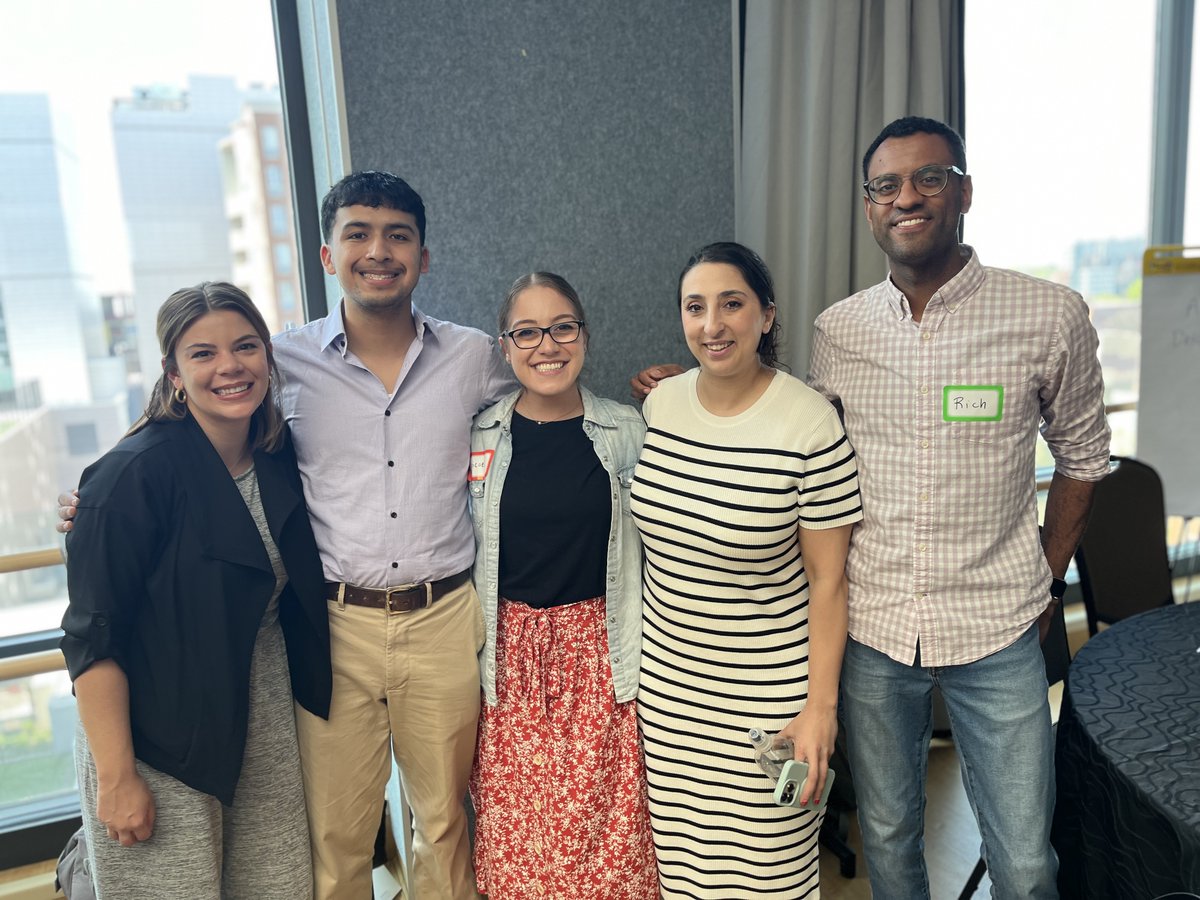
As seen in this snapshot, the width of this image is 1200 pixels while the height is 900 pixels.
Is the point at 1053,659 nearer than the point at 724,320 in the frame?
No

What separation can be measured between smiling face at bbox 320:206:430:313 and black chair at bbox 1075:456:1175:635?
2135mm

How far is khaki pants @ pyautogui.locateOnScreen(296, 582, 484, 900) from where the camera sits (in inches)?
64.7

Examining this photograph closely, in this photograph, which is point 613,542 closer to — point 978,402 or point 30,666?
point 978,402

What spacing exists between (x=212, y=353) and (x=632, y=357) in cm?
110

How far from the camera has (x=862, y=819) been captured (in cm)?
160

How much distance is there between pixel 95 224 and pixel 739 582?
1790 millimetres

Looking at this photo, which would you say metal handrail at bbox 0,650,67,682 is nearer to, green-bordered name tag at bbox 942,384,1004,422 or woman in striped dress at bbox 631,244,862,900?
woman in striped dress at bbox 631,244,862,900

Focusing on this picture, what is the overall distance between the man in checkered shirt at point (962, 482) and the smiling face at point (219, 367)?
1101 mm

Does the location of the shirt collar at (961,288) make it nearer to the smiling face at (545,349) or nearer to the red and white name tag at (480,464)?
the smiling face at (545,349)

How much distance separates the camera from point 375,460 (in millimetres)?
1636

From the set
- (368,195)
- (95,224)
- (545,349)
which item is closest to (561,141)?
(368,195)

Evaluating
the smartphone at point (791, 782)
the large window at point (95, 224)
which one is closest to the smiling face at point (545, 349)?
the smartphone at point (791, 782)

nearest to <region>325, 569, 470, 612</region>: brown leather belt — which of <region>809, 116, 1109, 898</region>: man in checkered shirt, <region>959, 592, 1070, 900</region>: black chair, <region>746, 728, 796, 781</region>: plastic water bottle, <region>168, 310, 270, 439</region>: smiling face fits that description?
<region>168, 310, 270, 439</region>: smiling face

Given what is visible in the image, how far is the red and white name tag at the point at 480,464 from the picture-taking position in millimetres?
1684
